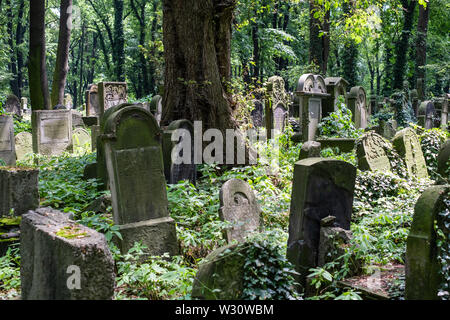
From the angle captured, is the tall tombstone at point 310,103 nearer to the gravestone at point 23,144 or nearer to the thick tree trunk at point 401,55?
the gravestone at point 23,144

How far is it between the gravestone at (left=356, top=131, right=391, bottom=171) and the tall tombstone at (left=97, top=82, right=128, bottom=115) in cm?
1084

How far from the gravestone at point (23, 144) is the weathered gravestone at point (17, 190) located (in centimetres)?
802

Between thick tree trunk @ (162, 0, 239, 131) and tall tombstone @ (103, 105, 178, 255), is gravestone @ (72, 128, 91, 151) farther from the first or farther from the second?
tall tombstone @ (103, 105, 178, 255)

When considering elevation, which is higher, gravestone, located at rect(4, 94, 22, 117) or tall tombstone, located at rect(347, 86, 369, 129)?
gravestone, located at rect(4, 94, 22, 117)

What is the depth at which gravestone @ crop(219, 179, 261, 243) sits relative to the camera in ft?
18.0

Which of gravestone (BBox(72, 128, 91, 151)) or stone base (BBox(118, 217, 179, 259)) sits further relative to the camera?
gravestone (BBox(72, 128, 91, 151))

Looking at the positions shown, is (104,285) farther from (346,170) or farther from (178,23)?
(178,23)

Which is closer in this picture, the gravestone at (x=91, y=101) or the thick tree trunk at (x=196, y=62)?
the thick tree trunk at (x=196, y=62)

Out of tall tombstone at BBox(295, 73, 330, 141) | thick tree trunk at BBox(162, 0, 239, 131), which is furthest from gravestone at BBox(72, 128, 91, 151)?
tall tombstone at BBox(295, 73, 330, 141)

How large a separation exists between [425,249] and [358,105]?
1083cm

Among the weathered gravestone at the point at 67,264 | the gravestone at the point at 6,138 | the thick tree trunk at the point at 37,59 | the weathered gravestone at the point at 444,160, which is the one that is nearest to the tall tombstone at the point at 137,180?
the weathered gravestone at the point at 67,264

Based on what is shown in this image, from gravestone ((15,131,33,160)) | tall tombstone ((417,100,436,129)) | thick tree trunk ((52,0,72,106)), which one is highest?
thick tree trunk ((52,0,72,106))

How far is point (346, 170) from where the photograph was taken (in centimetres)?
497

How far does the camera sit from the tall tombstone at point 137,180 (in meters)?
5.21
